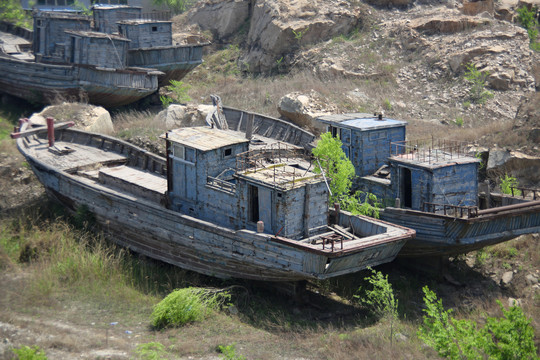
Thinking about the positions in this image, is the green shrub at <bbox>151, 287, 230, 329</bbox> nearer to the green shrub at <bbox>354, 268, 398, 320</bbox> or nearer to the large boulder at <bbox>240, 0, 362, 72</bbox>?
the green shrub at <bbox>354, 268, 398, 320</bbox>

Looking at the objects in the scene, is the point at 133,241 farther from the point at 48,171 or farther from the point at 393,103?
the point at 393,103

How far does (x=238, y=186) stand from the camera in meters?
17.6

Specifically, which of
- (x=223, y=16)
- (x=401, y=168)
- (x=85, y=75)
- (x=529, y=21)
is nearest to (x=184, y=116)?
(x=85, y=75)

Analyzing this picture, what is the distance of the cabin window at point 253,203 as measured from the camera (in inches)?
690

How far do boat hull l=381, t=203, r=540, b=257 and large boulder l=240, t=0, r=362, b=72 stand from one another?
2234 centimetres

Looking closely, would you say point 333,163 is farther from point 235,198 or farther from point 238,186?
point 235,198

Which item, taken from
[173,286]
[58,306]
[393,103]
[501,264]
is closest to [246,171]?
[173,286]

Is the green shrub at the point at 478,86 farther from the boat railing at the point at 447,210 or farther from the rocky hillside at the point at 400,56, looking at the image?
the boat railing at the point at 447,210

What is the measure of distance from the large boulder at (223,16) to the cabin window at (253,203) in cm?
2932

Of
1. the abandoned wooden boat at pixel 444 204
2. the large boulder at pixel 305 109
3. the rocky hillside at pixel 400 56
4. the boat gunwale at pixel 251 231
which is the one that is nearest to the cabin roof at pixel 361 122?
the abandoned wooden boat at pixel 444 204

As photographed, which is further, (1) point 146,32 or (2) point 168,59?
(2) point 168,59

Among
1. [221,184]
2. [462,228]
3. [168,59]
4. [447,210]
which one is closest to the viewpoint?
[462,228]

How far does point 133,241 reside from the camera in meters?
20.5

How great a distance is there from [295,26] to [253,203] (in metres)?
24.0
